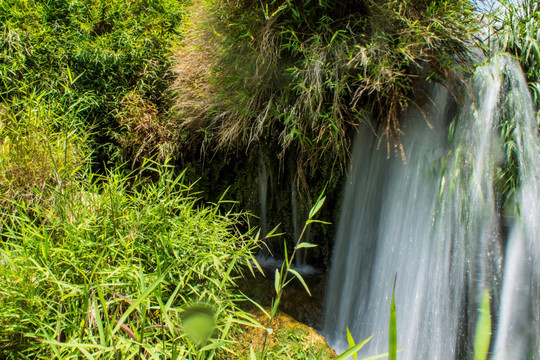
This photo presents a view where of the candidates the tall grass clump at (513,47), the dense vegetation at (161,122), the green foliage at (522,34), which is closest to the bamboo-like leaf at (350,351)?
the dense vegetation at (161,122)

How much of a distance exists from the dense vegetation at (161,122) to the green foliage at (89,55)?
0.02 metres

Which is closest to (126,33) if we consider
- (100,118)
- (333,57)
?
(100,118)

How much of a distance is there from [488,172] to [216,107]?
2.37 m

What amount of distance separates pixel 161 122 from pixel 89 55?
3.46 feet

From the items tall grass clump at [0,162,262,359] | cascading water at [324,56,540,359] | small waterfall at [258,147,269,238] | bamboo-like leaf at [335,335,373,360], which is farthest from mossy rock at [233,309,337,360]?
bamboo-like leaf at [335,335,373,360]

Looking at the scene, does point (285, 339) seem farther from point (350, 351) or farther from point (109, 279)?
point (350, 351)

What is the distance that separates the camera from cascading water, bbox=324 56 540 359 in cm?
269

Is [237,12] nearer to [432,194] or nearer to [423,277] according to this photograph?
[432,194]

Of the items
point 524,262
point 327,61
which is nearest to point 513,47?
point 327,61

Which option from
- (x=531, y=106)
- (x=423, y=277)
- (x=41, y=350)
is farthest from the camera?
(x=423, y=277)

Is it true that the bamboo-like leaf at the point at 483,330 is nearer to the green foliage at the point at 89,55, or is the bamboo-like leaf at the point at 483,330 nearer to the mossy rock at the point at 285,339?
the mossy rock at the point at 285,339

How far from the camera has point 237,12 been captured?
11.5 ft

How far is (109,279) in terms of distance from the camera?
6.57 ft

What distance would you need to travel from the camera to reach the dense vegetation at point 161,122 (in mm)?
1860
